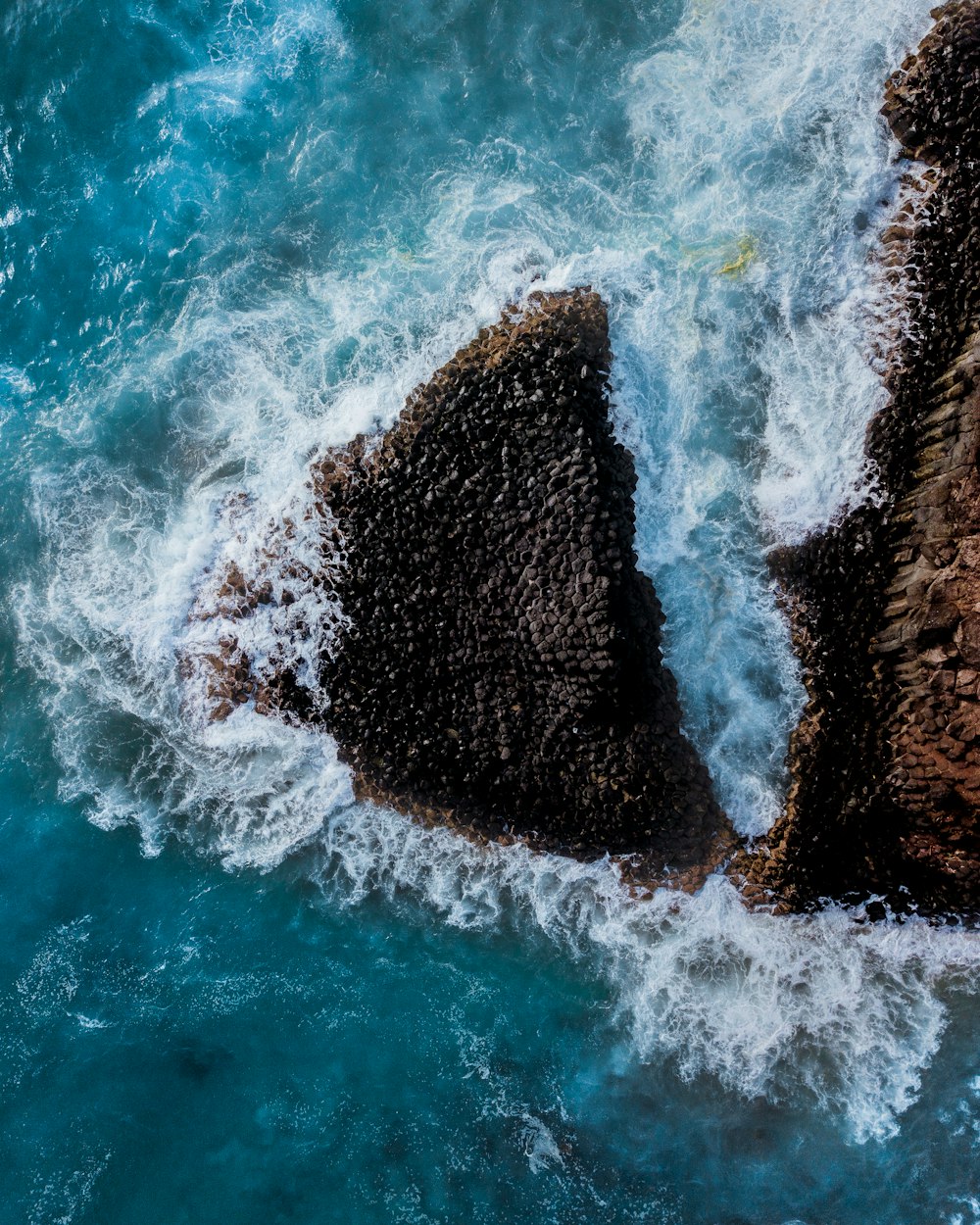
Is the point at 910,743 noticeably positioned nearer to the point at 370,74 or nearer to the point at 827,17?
the point at 827,17

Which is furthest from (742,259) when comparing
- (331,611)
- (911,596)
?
(331,611)

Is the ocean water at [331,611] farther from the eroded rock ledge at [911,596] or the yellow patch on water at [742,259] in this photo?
the eroded rock ledge at [911,596]

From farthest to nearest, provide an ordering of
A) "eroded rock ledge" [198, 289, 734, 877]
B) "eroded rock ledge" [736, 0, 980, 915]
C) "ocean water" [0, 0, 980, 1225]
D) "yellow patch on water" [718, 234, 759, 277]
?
1. "yellow patch on water" [718, 234, 759, 277]
2. "ocean water" [0, 0, 980, 1225]
3. "eroded rock ledge" [198, 289, 734, 877]
4. "eroded rock ledge" [736, 0, 980, 915]

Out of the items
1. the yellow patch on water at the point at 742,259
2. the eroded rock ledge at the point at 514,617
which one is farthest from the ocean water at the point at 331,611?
the eroded rock ledge at the point at 514,617

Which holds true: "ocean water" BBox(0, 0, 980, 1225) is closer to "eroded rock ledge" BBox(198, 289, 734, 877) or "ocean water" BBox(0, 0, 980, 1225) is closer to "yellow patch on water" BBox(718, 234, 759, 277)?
"yellow patch on water" BBox(718, 234, 759, 277)

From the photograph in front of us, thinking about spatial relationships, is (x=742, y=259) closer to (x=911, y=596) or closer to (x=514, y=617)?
(x=911, y=596)

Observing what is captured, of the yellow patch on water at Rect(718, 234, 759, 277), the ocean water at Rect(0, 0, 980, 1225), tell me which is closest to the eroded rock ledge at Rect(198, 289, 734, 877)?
the ocean water at Rect(0, 0, 980, 1225)
